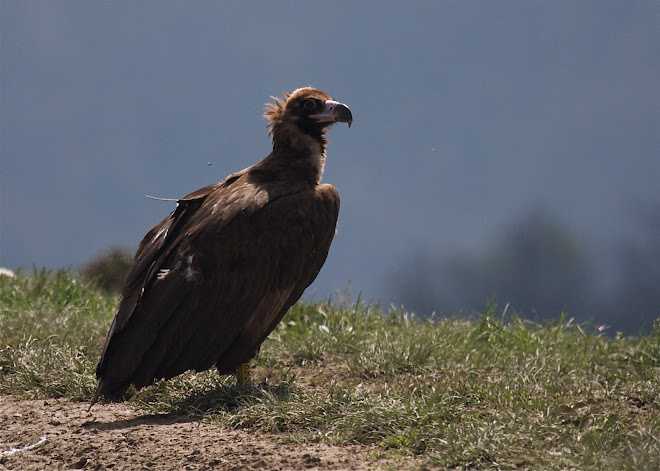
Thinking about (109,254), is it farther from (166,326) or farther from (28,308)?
(166,326)

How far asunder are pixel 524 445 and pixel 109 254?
24.3 feet

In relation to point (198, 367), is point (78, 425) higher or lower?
lower

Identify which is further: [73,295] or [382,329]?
[73,295]


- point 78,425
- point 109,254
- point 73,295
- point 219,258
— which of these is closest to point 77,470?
point 78,425

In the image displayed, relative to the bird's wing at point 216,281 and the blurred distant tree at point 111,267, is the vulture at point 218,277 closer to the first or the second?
the bird's wing at point 216,281

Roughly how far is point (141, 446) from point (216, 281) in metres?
1.11

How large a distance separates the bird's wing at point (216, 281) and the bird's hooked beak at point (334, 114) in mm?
674

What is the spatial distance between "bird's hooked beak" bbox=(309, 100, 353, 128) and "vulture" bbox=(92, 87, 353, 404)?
54 cm

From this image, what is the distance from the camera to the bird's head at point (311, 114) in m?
6.05

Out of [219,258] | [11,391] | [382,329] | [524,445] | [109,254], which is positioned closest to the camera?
[524,445]

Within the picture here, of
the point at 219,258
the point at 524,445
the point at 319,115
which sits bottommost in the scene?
the point at 524,445

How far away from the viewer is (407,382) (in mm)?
5738

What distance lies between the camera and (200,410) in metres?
4.96

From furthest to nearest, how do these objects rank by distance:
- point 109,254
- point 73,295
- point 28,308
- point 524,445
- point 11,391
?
1. point 109,254
2. point 73,295
3. point 28,308
4. point 11,391
5. point 524,445
